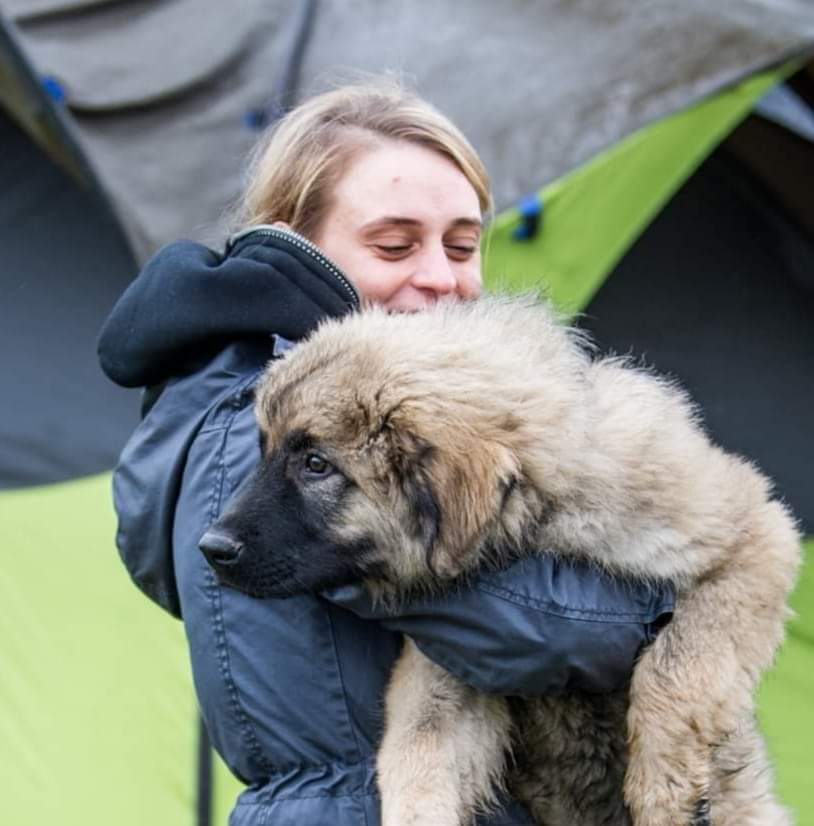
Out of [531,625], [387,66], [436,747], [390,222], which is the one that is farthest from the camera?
[387,66]

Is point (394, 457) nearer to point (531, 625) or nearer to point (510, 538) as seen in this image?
point (510, 538)

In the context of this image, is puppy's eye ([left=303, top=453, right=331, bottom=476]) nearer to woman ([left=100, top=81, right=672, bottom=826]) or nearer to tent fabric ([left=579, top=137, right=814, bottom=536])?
woman ([left=100, top=81, right=672, bottom=826])

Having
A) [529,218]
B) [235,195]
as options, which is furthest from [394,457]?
[235,195]

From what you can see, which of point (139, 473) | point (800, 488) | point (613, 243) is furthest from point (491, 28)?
point (139, 473)

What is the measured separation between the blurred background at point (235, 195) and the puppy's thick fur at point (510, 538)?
190 cm

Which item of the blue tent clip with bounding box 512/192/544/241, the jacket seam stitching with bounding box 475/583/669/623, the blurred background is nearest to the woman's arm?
→ the jacket seam stitching with bounding box 475/583/669/623

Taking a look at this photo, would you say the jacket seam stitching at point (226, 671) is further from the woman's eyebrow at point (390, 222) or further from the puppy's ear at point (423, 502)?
the woman's eyebrow at point (390, 222)

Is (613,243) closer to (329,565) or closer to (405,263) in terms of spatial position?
(405,263)

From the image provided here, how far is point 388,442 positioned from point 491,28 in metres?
2.73

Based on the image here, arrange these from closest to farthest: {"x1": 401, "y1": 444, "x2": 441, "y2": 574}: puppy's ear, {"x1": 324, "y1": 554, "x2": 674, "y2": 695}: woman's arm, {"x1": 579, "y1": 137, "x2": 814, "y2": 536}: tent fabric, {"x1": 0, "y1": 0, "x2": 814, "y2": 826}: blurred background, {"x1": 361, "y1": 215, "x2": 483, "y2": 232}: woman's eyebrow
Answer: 1. {"x1": 324, "y1": 554, "x2": 674, "y2": 695}: woman's arm
2. {"x1": 401, "y1": 444, "x2": 441, "y2": 574}: puppy's ear
3. {"x1": 361, "y1": 215, "x2": 483, "y2": 232}: woman's eyebrow
4. {"x1": 0, "y1": 0, "x2": 814, "y2": 826}: blurred background
5. {"x1": 579, "y1": 137, "x2": 814, "y2": 536}: tent fabric

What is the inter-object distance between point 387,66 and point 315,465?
2554 millimetres

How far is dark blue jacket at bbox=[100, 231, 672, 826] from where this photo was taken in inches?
80.0

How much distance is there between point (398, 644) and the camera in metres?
2.23

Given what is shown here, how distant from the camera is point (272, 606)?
2133 mm
